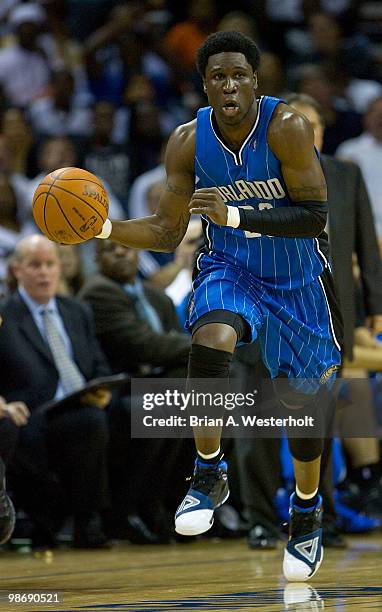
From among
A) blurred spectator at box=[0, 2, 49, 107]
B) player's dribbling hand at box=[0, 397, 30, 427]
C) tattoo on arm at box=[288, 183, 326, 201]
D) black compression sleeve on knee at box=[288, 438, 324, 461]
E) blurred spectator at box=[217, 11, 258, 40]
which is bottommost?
black compression sleeve on knee at box=[288, 438, 324, 461]

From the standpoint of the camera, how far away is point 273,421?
637 cm

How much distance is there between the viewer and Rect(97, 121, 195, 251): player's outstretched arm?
462cm

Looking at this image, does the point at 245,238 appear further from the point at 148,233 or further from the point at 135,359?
the point at 135,359

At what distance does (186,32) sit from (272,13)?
992 mm

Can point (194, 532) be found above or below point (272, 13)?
below

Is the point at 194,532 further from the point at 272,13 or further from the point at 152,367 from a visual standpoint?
the point at 272,13

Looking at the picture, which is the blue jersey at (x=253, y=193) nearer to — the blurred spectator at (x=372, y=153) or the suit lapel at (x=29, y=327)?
the suit lapel at (x=29, y=327)

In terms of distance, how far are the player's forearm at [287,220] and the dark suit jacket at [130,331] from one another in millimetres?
2404

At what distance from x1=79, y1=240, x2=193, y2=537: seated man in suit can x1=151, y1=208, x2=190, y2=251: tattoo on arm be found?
2018mm

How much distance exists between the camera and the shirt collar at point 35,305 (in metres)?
6.69

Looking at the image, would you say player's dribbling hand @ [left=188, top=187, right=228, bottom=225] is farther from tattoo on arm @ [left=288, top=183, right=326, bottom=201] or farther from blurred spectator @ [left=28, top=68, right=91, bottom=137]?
blurred spectator @ [left=28, top=68, right=91, bottom=137]

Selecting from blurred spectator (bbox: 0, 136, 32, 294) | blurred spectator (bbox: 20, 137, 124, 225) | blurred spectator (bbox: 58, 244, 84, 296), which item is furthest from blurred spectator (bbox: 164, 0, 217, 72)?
blurred spectator (bbox: 58, 244, 84, 296)

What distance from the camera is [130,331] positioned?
6.83m

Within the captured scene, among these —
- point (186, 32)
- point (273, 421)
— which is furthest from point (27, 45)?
point (273, 421)
